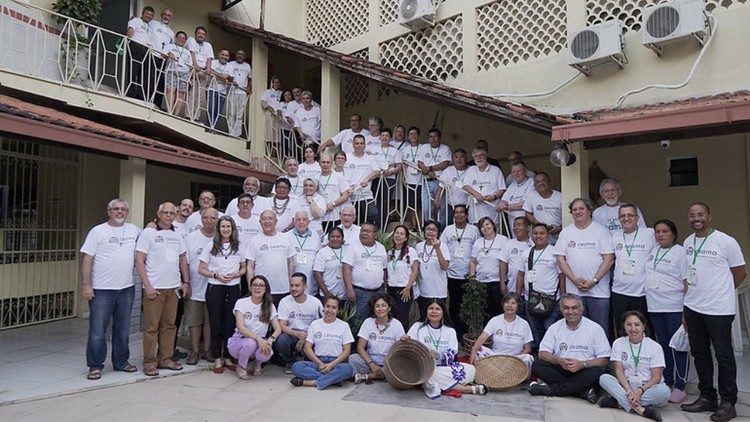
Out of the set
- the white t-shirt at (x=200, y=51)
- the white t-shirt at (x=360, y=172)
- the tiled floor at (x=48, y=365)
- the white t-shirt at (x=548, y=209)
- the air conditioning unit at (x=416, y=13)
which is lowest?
the tiled floor at (x=48, y=365)

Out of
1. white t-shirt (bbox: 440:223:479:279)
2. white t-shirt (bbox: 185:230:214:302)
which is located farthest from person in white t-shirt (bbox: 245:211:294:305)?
white t-shirt (bbox: 440:223:479:279)

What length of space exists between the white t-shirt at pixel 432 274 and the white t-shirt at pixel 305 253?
1149 millimetres

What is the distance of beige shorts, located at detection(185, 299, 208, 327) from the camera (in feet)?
18.4

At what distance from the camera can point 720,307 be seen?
4.29 m

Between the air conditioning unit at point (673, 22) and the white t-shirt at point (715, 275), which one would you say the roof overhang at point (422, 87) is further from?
the white t-shirt at point (715, 275)

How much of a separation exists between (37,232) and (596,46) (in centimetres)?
803

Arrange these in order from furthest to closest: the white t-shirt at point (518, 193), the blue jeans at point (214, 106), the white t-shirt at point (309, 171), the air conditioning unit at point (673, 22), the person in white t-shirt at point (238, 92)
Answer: the person in white t-shirt at point (238, 92), the blue jeans at point (214, 106), the white t-shirt at point (309, 171), the white t-shirt at point (518, 193), the air conditioning unit at point (673, 22)

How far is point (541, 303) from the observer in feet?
17.1

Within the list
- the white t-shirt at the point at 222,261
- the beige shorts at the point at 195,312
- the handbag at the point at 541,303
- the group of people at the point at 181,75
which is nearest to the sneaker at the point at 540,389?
the handbag at the point at 541,303

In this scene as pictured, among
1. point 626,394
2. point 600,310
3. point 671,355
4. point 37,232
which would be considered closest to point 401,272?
point 600,310

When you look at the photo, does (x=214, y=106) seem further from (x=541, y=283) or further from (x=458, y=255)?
(x=541, y=283)

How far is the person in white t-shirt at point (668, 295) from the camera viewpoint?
4.63 meters

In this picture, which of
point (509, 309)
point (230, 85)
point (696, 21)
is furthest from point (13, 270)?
point (696, 21)

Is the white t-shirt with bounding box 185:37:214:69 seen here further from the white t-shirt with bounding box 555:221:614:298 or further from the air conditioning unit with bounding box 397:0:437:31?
the white t-shirt with bounding box 555:221:614:298
